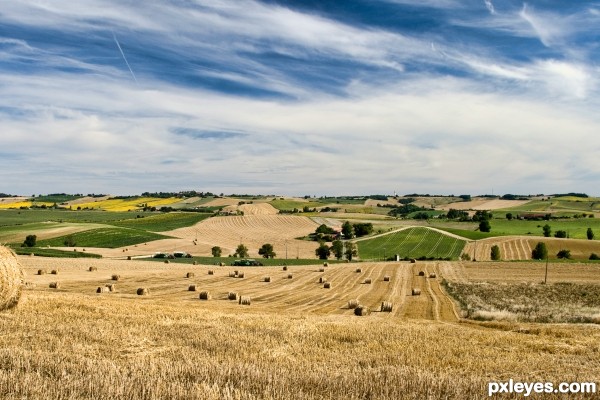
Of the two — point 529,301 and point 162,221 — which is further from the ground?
point 162,221

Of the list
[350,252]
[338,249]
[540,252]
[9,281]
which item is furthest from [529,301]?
[338,249]

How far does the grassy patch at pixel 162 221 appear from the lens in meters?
139

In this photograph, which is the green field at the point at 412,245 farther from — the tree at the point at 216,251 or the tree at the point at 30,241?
the tree at the point at 30,241

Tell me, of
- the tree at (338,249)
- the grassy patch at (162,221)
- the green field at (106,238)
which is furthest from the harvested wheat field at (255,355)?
the grassy patch at (162,221)

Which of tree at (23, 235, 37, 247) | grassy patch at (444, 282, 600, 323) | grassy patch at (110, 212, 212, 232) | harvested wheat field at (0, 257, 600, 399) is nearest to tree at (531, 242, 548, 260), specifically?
grassy patch at (444, 282, 600, 323)

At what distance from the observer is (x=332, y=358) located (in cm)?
1314

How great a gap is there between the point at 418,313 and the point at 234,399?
2508 centimetres

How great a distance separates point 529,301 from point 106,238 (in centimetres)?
9312

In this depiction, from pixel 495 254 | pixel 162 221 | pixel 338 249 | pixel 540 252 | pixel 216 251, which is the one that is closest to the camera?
pixel 495 254

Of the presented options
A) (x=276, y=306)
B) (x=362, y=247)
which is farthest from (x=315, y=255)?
(x=276, y=306)

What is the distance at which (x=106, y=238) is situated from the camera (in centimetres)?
11000

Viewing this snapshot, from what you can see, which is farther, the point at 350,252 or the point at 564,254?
the point at 350,252

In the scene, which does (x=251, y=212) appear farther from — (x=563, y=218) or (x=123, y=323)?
(x=123, y=323)

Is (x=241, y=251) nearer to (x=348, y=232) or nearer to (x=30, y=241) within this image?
(x=348, y=232)
